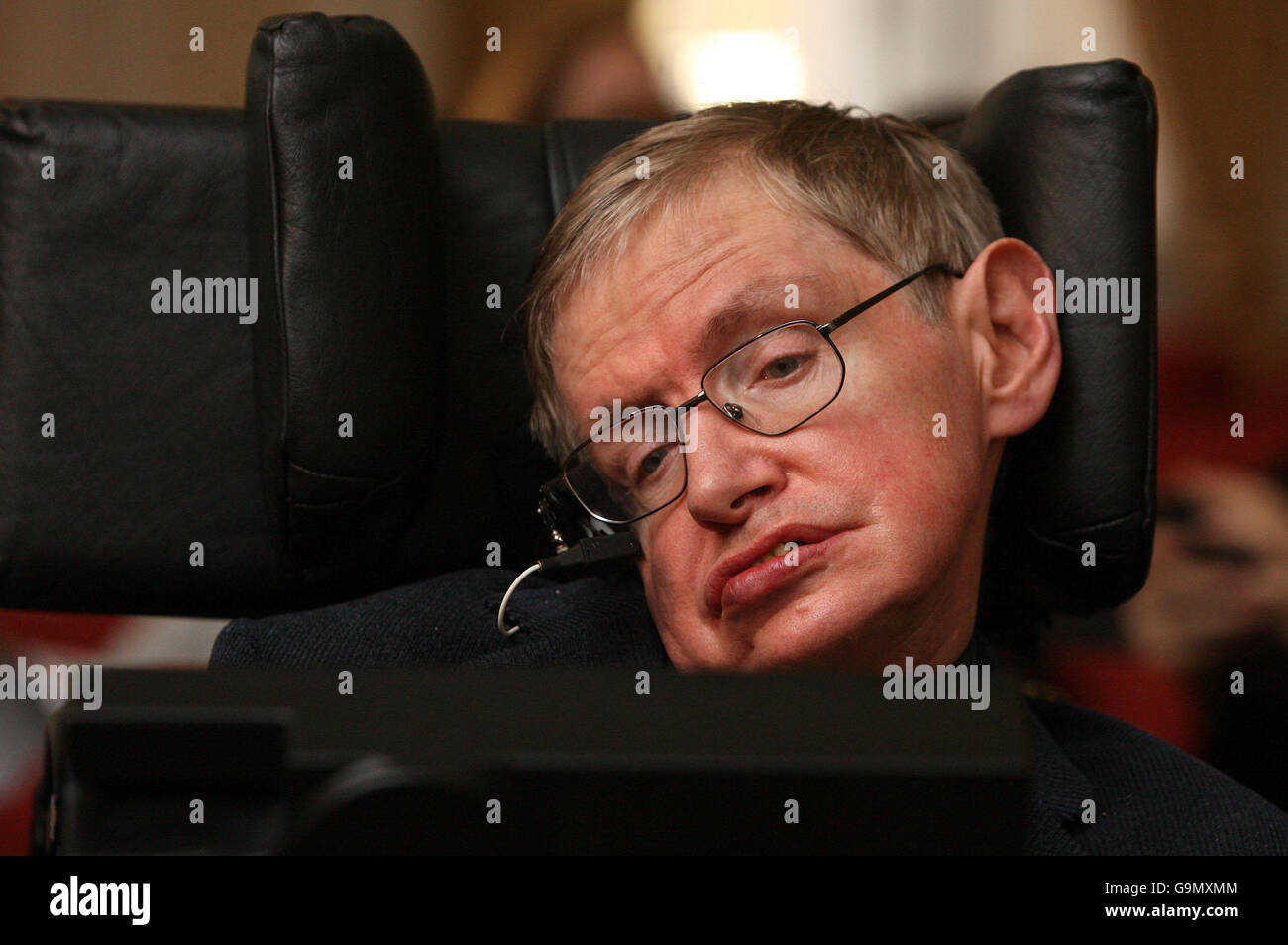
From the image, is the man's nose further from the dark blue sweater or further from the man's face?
the dark blue sweater

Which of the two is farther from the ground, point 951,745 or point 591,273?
point 591,273

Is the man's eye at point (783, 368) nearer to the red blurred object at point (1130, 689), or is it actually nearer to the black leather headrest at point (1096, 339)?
the black leather headrest at point (1096, 339)

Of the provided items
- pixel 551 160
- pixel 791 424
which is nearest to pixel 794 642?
pixel 791 424

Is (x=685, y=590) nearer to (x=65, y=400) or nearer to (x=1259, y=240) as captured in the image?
(x=65, y=400)

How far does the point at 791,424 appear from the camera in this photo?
0.94 meters

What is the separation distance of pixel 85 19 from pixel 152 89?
0.62ft

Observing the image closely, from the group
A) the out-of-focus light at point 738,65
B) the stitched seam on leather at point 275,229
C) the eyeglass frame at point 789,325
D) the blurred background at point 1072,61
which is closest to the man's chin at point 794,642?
the eyeglass frame at point 789,325

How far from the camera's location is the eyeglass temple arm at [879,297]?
98 centimetres

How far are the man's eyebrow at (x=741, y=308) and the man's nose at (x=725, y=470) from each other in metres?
0.06

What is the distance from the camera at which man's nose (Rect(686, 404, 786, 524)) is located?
92cm

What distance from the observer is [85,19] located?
8.09 feet

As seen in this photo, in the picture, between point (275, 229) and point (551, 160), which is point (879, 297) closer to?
point (551, 160)

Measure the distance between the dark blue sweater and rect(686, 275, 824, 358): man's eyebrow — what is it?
10.9 inches
